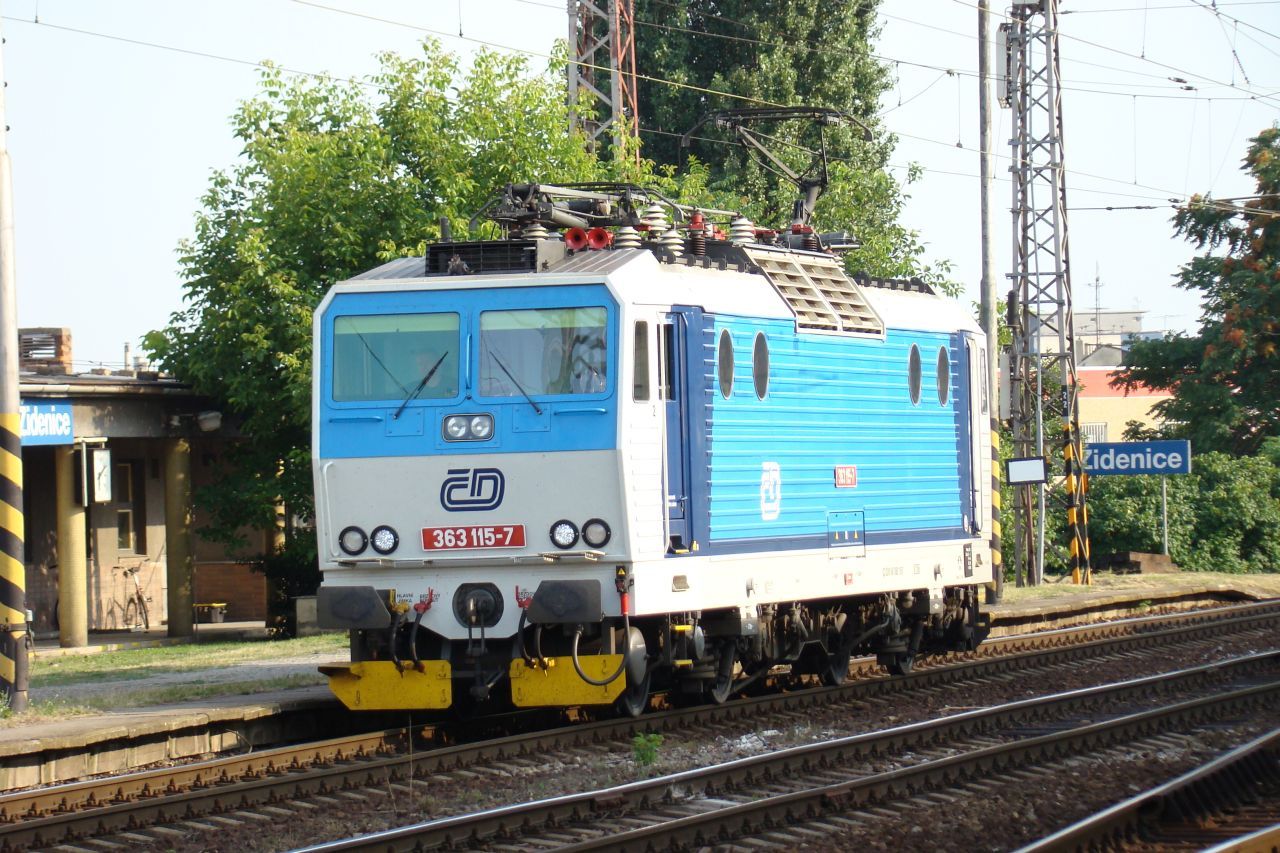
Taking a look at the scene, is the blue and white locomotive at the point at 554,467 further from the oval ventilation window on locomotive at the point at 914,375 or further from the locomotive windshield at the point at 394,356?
the oval ventilation window on locomotive at the point at 914,375

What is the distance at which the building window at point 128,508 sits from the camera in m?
27.3

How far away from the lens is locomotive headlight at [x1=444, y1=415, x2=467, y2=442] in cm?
1181

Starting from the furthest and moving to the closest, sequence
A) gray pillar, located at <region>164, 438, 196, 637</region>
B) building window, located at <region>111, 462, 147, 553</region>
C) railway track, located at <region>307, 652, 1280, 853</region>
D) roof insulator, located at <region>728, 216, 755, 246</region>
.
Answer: building window, located at <region>111, 462, 147, 553</region> < gray pillar, located at <region>164, 438, 196, 637</region> < roof insulator, located at <region>728, 216, 755, 246</region> < railway track, located at <region>307, 652, 1280, 853</region>

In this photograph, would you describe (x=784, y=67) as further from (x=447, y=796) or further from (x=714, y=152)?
(x=447, y=796)

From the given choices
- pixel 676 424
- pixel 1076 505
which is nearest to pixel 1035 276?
pixel 1076 505

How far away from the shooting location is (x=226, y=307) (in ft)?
77.4

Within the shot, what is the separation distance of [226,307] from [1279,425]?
97.9ft

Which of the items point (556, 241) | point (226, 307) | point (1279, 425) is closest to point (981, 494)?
point (556, 241)

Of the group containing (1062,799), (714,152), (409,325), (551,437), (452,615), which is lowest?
(1062,799)

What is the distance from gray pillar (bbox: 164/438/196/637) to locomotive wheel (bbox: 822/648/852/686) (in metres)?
11.9

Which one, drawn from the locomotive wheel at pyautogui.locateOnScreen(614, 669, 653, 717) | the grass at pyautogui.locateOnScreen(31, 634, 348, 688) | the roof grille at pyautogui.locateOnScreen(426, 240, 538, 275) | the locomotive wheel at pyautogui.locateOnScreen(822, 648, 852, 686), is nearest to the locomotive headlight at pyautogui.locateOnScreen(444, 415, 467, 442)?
the roof grille at pyautogui.locateOnScreen(426, 240, 538, 275)

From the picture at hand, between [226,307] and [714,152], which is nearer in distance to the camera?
[226,307]

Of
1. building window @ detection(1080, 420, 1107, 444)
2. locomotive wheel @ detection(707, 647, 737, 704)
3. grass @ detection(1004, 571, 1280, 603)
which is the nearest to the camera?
locomotive wheel @ detection(707, 647, 737, 704)

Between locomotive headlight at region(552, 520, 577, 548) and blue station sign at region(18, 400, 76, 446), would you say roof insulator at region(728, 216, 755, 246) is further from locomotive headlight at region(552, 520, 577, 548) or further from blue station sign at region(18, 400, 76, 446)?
blue station sign at region(18, 400, 76, 446)
